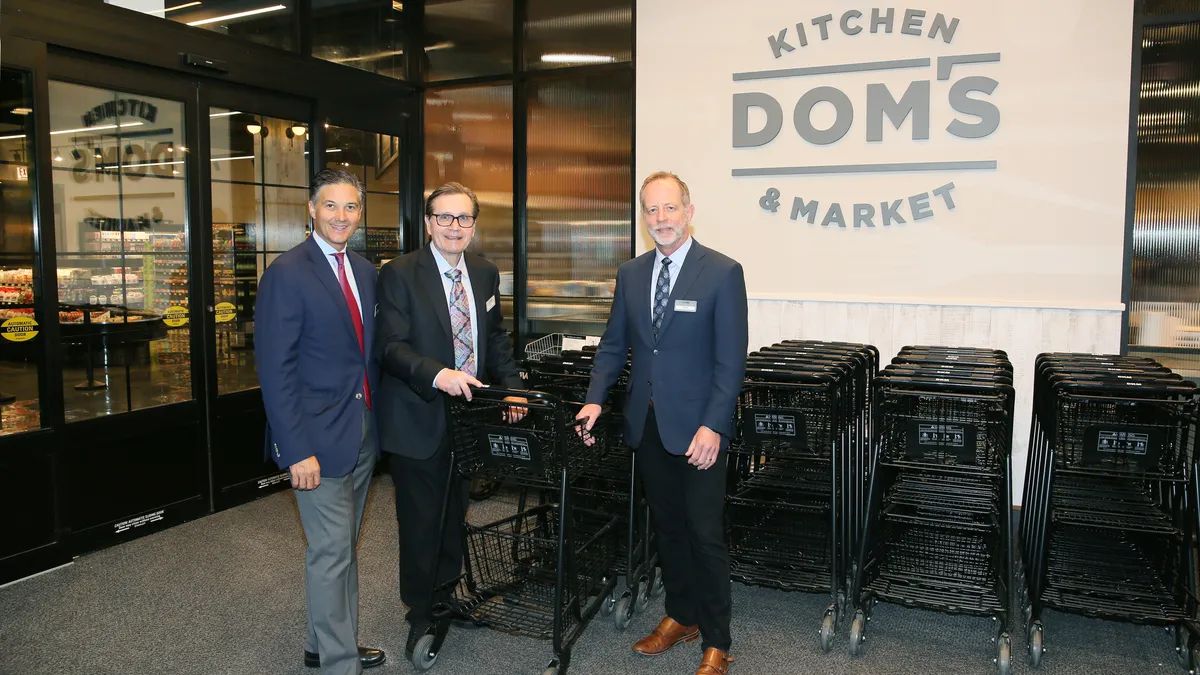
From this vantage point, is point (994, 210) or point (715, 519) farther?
point (994, 210)

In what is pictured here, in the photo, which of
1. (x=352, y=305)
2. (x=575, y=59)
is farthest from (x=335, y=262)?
(x=575, y=59)

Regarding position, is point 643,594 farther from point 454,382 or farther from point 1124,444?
point 1124,444

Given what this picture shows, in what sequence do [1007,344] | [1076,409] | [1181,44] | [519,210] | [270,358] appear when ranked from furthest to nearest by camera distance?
[519,210] → [1007,344] → [1181,44] → [1076,409] → [270,358]

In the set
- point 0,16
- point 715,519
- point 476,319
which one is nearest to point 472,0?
point 0,16

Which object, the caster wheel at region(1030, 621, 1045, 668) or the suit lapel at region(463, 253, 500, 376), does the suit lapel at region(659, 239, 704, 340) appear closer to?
the suit lapel at region(463, 253, 500, 376)

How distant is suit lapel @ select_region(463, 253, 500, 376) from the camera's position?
3.46 metres

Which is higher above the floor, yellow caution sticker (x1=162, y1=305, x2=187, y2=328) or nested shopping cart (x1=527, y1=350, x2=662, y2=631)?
yellow caution sticker (x1=162, y1=305, x2=187, y2=328)

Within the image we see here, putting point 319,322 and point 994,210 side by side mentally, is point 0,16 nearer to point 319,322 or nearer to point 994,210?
point 319,322

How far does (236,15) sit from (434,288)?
3289 millimetres

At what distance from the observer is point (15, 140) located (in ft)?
13.6

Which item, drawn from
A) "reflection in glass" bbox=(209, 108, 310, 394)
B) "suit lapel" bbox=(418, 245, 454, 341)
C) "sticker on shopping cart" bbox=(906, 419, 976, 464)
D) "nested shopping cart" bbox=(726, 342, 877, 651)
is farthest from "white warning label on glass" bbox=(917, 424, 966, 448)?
"reflection in glass" bbox=(209, 108, 310, 394)

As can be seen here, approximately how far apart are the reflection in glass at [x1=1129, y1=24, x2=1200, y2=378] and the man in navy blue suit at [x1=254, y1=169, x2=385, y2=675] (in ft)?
15.1

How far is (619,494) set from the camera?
3793mm

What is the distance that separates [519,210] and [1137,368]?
173 inches
